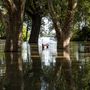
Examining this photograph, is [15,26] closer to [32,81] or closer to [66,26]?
[66,26]

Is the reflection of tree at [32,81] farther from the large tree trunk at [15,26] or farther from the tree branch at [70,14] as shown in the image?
the tree branch at [70,14]

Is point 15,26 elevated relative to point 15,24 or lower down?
lower down

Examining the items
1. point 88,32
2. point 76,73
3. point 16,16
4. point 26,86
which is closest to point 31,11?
point 88,32

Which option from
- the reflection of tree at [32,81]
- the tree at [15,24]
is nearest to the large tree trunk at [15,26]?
the tree at [15,24]

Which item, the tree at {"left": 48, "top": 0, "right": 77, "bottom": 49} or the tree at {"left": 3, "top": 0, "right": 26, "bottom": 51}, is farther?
the tree at {"left": 48, "top": 0, "right": 77, "bottom": 49}

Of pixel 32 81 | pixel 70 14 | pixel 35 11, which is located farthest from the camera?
pixel 35 11

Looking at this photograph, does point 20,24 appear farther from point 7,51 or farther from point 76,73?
point 76,73

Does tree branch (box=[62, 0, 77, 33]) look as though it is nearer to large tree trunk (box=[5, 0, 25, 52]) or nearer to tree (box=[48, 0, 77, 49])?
tree (box=[48, 0, 77, 49])

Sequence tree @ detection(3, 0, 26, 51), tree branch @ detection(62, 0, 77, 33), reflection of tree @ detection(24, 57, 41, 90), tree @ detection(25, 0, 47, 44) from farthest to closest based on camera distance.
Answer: tree @ detection(25, 0, 47, 44) → tree branch @ detection(62, 0, 77, 33) → tree @ detection(3, 0, 26, 51) → reflection of tree @ detection(24, 57, 41, 90)

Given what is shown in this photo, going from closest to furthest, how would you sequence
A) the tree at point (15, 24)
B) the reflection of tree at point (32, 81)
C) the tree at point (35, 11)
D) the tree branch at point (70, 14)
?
the reflection of tree at point (32, 81) → the tree at point (15, 24) → the tree branch at point (70, 14) → the tree at point (35, 11)

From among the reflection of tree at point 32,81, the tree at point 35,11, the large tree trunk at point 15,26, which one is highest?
the tree at point 35,11

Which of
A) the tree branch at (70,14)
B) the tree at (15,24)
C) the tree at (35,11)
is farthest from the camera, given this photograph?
the tree at (35,11)

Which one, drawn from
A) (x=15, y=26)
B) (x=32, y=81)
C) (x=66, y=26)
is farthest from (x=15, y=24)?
(x=32, y=81)

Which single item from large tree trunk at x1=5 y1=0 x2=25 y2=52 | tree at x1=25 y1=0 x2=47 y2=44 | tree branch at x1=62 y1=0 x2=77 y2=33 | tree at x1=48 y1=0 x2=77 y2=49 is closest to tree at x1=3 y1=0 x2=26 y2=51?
large tree trunk at x1=5 y1=0 x2=25 y2=52
